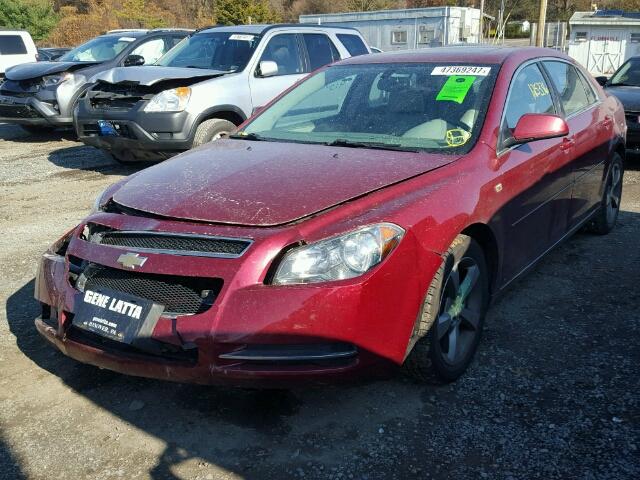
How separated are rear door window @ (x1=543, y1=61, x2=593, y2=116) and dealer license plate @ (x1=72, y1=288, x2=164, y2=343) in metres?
3.22

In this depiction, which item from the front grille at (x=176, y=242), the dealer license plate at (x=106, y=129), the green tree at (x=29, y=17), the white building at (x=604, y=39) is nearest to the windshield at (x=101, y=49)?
the dealer license plate at (x=106, y=129)

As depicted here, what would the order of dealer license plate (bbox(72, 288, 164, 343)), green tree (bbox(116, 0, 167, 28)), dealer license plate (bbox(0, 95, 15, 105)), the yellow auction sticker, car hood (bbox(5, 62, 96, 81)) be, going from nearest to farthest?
dealer license plate (bbox(72, 288, 164, 343))
the yellow auction sticker
car hood (bbox(5, 62, 96, 81))
dealer license plate (bbox(0, 95, 15, 105))
green tree (bbox(116, 0, 167, 28))

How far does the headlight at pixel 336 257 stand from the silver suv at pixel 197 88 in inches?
208

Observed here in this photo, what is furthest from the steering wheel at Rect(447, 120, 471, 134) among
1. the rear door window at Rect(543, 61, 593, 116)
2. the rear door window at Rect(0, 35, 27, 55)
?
the rear door window at Rect(0, 35, 27, 55)

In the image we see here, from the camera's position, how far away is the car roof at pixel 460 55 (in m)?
3.95

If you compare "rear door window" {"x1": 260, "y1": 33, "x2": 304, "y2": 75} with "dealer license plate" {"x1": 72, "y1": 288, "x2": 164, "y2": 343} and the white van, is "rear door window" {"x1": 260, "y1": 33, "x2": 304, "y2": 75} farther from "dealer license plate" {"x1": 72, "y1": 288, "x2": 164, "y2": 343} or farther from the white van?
the white van

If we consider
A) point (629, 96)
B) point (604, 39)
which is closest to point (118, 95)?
point (629, 96)

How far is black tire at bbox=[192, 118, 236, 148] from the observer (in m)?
7.57

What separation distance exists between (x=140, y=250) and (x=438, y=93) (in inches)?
78.7

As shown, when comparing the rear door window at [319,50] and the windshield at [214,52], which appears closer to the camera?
the windshield at [214,52]

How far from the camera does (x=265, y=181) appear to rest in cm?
304

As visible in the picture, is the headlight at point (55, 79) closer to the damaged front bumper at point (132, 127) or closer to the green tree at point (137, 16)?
the damaged front bumper at point (132, 127)

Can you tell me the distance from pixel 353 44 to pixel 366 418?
23.6 ft

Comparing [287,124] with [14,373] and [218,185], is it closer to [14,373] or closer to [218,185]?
[218,185]
